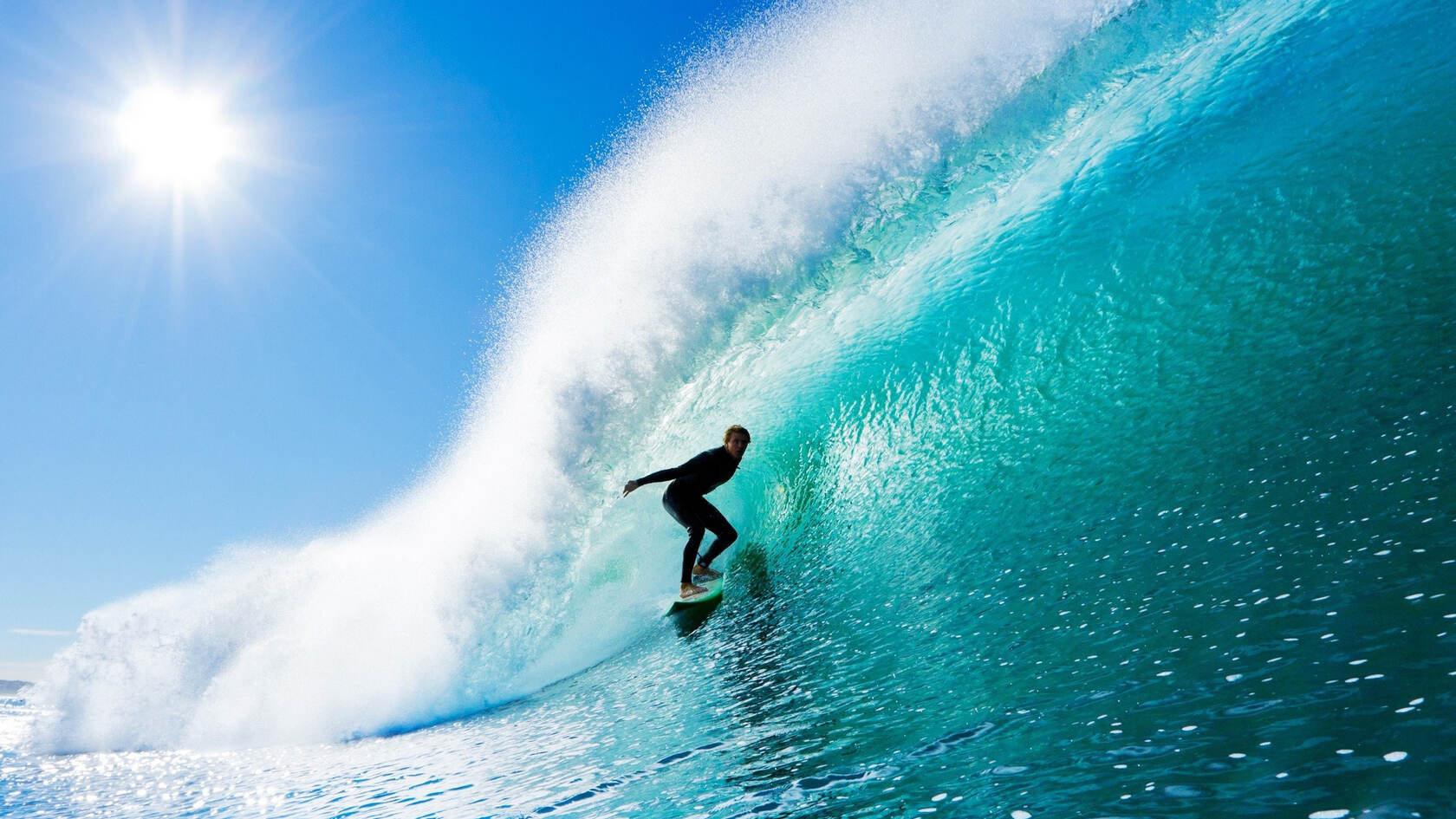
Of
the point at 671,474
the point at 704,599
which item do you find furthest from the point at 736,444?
the point at 704,599

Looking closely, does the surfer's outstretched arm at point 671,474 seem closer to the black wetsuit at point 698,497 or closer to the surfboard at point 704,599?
the black wetsuit at point 698,497

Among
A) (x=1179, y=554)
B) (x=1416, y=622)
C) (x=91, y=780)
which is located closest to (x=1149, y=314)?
(x=1179, y=554)

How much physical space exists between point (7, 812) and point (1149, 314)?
8.20 metres

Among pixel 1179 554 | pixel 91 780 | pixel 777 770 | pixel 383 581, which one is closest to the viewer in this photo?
pixel 777 770

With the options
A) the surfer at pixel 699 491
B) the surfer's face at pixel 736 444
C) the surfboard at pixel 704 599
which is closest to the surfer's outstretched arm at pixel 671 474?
the surfer at pixel 699 491

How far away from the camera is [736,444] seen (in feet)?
18.8

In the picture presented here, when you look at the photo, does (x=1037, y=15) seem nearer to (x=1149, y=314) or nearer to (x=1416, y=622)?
(x=1149, y=314)

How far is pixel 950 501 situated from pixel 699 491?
210 cm

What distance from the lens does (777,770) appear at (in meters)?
2.26

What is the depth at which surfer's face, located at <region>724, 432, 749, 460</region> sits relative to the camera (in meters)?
5.71

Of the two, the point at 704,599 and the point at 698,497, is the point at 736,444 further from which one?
the point at 704,599

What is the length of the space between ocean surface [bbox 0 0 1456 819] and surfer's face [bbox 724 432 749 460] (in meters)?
0.91

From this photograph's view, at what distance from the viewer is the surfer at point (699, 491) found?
5.77m

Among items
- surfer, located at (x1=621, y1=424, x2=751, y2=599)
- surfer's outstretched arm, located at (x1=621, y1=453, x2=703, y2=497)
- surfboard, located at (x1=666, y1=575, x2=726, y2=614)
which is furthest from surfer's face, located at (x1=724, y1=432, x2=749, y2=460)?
surfboard, located at (x1=666, y1=575, x2=726, y2=614)
